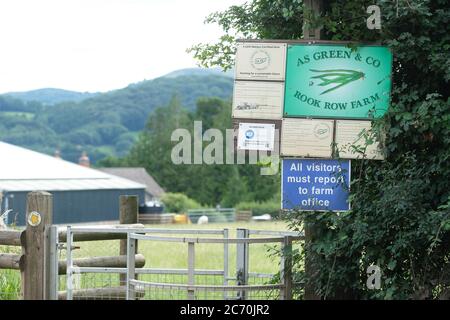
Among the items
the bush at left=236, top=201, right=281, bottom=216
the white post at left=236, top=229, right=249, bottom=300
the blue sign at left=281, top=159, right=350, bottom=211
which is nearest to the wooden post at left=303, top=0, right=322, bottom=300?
the blue sign at left=281, top=159, right=350, bottom=211

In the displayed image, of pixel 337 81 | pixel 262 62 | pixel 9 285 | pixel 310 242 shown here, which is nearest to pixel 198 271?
pixel 310 242

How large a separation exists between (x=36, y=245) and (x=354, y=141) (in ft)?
11.9

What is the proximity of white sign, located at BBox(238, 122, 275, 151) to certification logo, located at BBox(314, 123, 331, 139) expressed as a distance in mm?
501

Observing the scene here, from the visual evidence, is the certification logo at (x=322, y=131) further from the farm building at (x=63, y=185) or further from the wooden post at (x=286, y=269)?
the farm building at (x=63, y=185)

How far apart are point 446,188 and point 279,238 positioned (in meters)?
1.84

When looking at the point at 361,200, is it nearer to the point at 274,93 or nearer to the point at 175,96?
the point at 274,93

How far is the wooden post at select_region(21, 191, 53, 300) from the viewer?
368 inches

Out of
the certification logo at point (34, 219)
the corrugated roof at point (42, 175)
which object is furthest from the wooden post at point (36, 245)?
the corrugated roof at point (42, 175)

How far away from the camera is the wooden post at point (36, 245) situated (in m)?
9.34

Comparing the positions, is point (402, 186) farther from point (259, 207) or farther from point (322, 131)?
point (259, 207)

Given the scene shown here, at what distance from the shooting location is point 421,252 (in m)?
8.91

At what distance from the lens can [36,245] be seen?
369 inches

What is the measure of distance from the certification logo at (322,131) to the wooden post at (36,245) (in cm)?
302

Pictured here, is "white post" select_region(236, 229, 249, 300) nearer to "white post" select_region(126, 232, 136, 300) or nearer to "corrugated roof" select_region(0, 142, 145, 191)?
"white post" select_region(126, 232, 136, 300)
